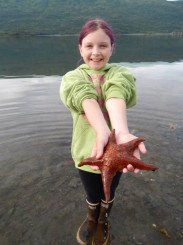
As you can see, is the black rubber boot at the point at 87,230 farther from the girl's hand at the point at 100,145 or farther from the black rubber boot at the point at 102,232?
the girl's hand at the point at 100,145

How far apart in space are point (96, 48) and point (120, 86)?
0.65m

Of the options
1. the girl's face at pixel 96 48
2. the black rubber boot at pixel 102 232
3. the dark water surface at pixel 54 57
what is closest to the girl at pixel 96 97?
the girl's face at pixel 96 48

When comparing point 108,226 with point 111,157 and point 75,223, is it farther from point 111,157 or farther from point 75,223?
point 111,157

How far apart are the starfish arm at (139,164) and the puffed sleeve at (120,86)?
2.38 ft

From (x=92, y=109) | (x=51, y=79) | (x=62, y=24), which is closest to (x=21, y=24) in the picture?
(x=62, y=24)

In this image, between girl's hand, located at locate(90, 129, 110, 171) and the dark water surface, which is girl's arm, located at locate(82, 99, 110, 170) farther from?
the dark water surface

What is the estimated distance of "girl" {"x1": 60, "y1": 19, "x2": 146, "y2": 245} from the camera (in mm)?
2357

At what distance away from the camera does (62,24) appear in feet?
418

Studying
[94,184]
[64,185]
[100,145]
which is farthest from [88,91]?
[64,185]

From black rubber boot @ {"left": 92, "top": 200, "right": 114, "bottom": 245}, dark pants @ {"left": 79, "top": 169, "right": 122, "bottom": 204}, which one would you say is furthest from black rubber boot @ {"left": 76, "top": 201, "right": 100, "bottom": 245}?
dark pants @ {"left": 79, "top": 169, "right": 122, "bottom": 204}

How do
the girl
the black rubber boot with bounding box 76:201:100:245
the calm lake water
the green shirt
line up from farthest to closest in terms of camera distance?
the calm lake water → the black rubber boot with bounding box 76:201:100:245 → the green shirt → the girl

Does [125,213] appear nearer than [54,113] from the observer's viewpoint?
Yes

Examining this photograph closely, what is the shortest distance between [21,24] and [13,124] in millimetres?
127407

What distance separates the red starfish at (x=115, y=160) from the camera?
2.09 metres
